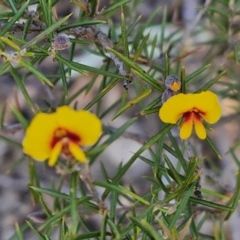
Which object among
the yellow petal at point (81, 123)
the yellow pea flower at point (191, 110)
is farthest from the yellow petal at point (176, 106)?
the yellow petal at point (81, 123)

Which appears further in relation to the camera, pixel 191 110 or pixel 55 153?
pixel 191 110

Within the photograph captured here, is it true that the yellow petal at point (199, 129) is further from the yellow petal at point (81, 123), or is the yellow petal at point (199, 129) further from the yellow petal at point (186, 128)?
the yellow petal at point (81, 123)

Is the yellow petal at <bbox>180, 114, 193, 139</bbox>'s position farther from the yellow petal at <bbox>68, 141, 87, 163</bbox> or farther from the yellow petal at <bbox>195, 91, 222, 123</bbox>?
the yellow petal at <bbox>68, 141, 87, 163</bbox>

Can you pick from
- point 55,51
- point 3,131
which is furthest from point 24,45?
point 3,131

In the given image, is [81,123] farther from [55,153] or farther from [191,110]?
[191,110]

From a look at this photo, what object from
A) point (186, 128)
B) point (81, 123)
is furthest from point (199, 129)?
point (81, 123)

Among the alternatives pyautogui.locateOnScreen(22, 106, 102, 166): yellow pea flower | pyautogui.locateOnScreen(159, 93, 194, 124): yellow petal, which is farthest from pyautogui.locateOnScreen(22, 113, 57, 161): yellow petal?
pyautogui.locateOnScreen(159, 93, 194, 124): yellow petal

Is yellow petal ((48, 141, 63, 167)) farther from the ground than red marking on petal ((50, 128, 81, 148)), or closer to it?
closer to it
